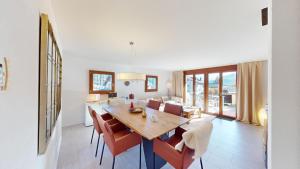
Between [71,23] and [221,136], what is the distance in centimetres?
416

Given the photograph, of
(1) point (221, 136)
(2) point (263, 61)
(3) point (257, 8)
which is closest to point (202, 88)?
(2) point (263, 61)

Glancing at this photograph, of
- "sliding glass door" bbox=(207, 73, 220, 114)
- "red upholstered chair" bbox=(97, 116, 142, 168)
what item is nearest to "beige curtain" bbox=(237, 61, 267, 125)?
"sliding glass door" bbox=(207, 73, 220, 114)

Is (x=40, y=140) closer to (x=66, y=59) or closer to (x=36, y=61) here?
(x=36, y=61)

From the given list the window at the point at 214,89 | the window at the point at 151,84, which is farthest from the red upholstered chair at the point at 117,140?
the window at the point at 214,89

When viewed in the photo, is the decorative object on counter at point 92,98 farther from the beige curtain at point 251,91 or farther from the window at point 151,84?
the beige curtain at point 251,91

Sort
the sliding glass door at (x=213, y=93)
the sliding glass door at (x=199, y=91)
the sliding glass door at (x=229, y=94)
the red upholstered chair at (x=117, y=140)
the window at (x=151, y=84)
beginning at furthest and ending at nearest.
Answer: the window at (x=151, y=84)
the sliding glass door at (x=199, y=91)
the sliding glass door at (x=213, y=93)
the sliding glass door at (x=229, y=94)
the red upholstered chair at (x=117, y=140)

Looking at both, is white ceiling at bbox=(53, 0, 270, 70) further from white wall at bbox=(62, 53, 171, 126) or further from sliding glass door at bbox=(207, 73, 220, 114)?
sliding glass door at bbox=(207, 73, 220, 114)

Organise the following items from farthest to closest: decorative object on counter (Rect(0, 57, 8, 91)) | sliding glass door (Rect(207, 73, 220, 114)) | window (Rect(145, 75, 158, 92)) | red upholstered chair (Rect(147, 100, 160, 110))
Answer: window (Rect(145, 75, 158, 92)) → sliding glass door (Rect(207, 73, 220, 114)) → red upholstered chair (Rect(147, 100, 160, 110)) → decorative object on counter (Rect(0, 57, 8, 91))

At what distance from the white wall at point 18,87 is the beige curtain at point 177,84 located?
638cm

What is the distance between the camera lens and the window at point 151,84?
19.9 ft

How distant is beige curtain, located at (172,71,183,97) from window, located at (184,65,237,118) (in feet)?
1.43

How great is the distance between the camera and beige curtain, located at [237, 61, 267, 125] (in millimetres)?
3910

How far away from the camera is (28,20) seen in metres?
0.66
